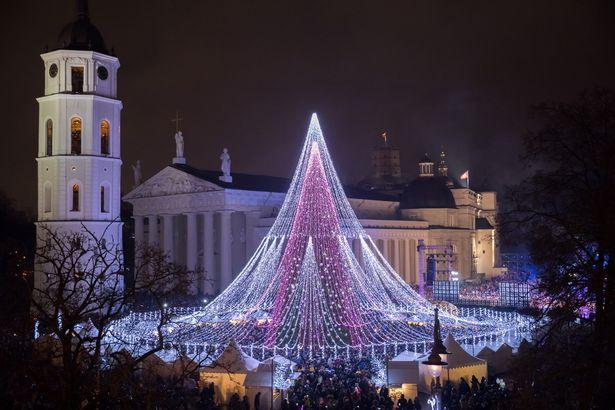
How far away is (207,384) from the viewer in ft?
95.2

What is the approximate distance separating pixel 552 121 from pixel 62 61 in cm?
3758

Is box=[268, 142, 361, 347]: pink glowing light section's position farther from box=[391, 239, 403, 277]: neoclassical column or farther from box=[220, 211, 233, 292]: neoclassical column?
box=[391, 239, 403, 277]: neoclassical column

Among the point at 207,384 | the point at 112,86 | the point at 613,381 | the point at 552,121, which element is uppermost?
the point at 112,86

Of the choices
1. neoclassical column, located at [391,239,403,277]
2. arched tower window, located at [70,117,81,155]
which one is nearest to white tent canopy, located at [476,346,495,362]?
arched tower window, located at [70,117,81,155]

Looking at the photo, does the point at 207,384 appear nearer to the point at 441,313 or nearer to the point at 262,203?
the point at 441,313

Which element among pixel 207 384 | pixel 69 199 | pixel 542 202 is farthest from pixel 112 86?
pixel 542 202

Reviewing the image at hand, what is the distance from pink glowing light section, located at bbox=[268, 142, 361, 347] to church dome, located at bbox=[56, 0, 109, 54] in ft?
59.9

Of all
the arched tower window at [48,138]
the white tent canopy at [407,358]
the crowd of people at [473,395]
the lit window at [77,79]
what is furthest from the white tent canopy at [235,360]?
the arched tower window at [48,138]

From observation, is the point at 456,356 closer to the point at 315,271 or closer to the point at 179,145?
the point at 315,271

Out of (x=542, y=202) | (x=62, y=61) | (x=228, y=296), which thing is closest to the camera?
(x=542, y=202)

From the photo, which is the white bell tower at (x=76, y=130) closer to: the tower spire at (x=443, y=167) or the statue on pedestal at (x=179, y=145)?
the statue on pedestal at (x=179, y=145)

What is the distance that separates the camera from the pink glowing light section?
35.1 meters

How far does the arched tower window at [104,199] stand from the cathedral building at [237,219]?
721 centimetres

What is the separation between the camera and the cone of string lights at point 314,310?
34062 mm
